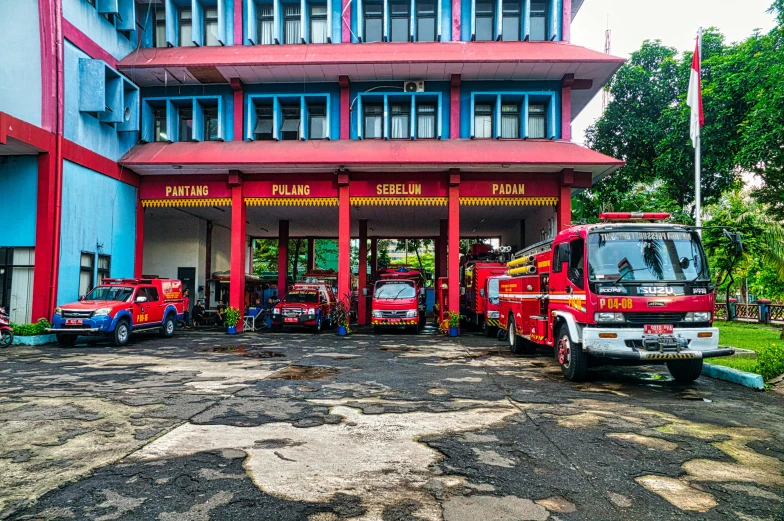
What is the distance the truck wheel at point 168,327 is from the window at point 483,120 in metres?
13.5

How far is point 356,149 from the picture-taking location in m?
18.5

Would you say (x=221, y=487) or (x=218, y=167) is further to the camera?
(x=218, y=167)

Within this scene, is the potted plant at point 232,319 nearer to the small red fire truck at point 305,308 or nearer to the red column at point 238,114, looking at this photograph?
the small red fire truck at point 305,308

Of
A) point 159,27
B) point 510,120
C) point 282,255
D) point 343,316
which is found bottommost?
point 343,316

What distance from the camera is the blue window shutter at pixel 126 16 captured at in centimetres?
1861

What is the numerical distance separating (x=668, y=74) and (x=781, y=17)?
6343mm

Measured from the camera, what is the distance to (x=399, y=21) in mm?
20094

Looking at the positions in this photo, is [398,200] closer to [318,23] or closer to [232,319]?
[232,319]

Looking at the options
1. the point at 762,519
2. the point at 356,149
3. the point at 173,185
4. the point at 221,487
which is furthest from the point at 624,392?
the point at 173,185

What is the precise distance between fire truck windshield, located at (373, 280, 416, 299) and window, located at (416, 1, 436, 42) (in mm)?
9968

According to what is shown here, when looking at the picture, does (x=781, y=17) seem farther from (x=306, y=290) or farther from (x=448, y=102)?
(x=306, y=290)

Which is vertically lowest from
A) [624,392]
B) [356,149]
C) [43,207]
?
[624,392]

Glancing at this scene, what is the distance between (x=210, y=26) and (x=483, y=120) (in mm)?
11855

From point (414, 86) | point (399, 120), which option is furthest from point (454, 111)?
point (399, 120)
